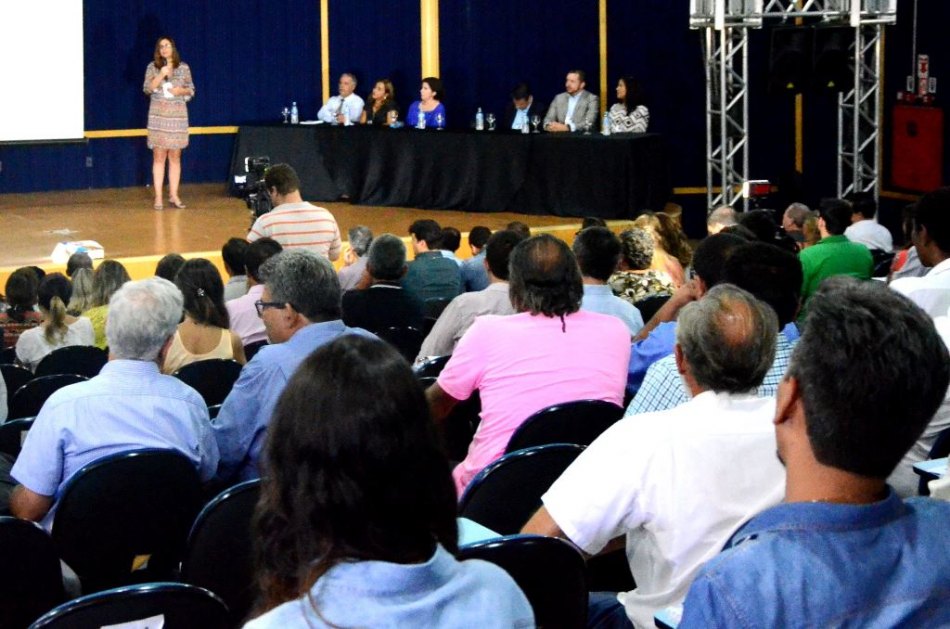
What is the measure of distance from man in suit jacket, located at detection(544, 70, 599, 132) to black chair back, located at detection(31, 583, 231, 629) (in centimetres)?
910

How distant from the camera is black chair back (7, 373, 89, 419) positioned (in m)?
4.04

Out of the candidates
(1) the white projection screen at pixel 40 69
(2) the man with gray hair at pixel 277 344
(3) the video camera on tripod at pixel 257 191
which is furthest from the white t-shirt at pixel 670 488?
(1) the white projection screen at pixel 40 69

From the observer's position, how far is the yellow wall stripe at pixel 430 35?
12.2m

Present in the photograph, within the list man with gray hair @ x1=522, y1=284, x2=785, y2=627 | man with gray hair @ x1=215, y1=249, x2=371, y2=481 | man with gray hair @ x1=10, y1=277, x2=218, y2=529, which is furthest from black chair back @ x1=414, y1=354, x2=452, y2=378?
man with gray hair @ x1=522, y1=284, x2=785, y2=627

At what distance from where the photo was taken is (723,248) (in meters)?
3.98

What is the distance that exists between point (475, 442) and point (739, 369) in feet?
4.00

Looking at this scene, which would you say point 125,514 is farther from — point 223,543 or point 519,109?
point 519,109

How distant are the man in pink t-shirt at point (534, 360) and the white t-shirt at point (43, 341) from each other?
1993 mm

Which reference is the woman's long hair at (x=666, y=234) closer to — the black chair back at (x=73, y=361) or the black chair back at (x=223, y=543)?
the black chair back at (x=73, y=361)

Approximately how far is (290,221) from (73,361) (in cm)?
247

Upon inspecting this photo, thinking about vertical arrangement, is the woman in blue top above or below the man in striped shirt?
above

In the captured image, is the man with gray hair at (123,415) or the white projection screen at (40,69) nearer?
the man with gray hair at (123,415)

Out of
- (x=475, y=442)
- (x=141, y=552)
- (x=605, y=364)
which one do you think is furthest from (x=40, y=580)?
(x=605, y=364)

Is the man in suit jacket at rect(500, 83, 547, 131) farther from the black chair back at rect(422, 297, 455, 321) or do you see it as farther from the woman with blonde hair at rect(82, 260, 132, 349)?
the woman with blonde hair at rect(82, 260, 132, 349)
